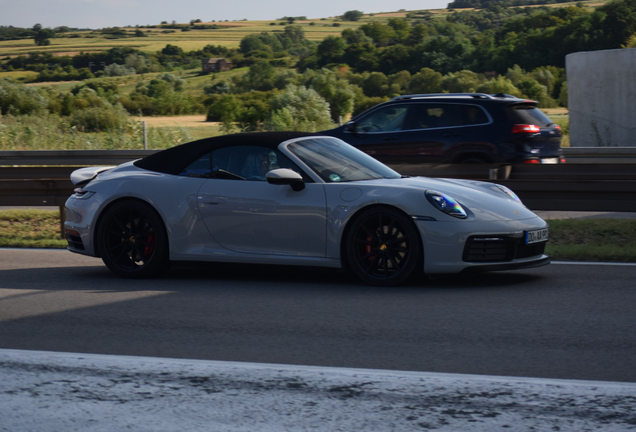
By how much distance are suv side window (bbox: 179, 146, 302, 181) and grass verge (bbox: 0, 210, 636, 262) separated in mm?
3188

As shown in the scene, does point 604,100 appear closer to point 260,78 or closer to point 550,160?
point 550,160

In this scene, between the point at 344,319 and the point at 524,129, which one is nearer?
the point at 344,319

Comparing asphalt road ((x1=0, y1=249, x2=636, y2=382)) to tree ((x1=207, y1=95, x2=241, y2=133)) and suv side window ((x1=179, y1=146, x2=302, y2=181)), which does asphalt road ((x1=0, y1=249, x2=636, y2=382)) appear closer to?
suv side window ((x1=179, y1=146, x2=302, y2=181))

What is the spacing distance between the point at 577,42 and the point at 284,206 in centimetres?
8990

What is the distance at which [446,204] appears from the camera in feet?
19.9

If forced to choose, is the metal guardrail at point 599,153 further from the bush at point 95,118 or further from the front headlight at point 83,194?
the bush at point 95,118

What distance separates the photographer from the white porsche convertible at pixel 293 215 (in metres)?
6.02

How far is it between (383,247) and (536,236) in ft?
4.11

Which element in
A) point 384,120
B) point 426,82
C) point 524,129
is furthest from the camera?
point 426,82

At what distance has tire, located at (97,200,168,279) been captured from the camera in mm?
6773

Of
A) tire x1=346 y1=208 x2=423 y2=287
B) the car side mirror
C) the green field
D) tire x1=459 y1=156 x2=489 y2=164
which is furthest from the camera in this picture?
the green field

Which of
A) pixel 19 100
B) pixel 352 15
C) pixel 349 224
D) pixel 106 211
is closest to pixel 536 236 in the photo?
pixel 349 224

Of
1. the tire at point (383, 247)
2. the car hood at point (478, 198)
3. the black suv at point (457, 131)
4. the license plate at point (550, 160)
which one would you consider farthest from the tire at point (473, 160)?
the tire at point (383, 247)

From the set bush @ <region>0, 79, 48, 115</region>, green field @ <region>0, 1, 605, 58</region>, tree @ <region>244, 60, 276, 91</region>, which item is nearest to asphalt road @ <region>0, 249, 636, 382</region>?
bush @ <region>0, 79, 48, 115</region>
